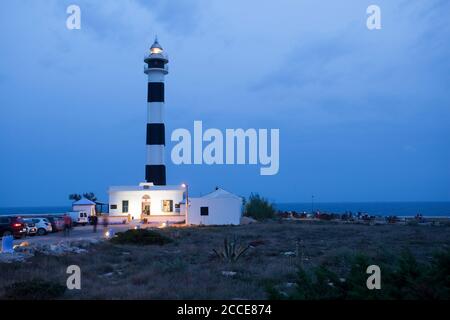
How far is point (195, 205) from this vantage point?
135 feet

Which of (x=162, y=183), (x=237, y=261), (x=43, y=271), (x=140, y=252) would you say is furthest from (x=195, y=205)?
(x=43, y=271)

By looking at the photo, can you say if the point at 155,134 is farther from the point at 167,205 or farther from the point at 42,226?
Answer: the point at 42,226

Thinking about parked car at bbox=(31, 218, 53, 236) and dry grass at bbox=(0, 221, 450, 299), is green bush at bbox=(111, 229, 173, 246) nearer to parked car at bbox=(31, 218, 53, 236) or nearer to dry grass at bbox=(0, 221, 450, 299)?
dry grass at bbox=(0, 221, 450, 299)

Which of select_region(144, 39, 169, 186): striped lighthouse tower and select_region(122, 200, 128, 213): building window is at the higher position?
select_region(144, 39, 169, 186): striped lighthouse tower

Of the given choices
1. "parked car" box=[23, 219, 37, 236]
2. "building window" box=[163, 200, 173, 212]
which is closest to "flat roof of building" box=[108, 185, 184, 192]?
A: "building window" box=[163, 200, 173, 212]

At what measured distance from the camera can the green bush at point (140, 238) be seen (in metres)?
24.5

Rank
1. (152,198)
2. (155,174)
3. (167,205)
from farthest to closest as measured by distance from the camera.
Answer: (155,174) → (167,205) → (152,198)

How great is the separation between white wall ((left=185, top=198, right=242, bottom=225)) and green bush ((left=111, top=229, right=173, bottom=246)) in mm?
15320

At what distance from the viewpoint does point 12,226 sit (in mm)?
28953

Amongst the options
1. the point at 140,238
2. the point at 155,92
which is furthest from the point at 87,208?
the point at 140,238

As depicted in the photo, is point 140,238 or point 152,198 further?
point 152,198

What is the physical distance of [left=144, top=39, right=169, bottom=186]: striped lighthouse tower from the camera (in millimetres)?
46625

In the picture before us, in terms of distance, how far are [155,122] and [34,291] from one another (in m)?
36.3
